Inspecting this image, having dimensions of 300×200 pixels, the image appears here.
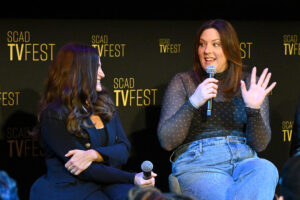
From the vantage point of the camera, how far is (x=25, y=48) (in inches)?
133

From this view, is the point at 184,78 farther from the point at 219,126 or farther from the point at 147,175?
the point at 147,175

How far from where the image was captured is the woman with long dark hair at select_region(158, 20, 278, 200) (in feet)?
8.55

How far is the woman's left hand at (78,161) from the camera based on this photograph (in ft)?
8.18

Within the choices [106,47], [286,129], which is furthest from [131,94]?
[286,129]

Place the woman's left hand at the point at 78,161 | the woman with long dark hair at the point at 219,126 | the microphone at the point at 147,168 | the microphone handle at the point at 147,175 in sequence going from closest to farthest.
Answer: the microphone at the point at 147,168 < the microphone handle at the point at 147,175 < the woman's left hand at the point at 78,161 < the woman with long dark hair at the point at 219,126

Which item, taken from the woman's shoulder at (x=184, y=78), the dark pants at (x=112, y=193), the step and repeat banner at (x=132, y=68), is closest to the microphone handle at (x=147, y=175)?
the dark pants at (x=112, y=193)

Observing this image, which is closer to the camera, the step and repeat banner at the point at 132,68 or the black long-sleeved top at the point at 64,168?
the black long-sleeved top at the point at 64,168

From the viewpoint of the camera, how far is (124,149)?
2.77 meters

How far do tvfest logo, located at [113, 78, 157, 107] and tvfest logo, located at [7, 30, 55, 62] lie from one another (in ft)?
1.69

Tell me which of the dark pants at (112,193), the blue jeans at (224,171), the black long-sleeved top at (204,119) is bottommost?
the dark pants at (112,193)

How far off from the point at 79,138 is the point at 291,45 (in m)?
1.93

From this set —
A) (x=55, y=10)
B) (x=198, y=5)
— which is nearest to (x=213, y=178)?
(x=198, y=5)

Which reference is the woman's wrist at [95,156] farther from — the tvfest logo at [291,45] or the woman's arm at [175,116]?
the tvfest logo at [291,45]

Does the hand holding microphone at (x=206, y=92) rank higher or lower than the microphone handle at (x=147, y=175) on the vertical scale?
higher
